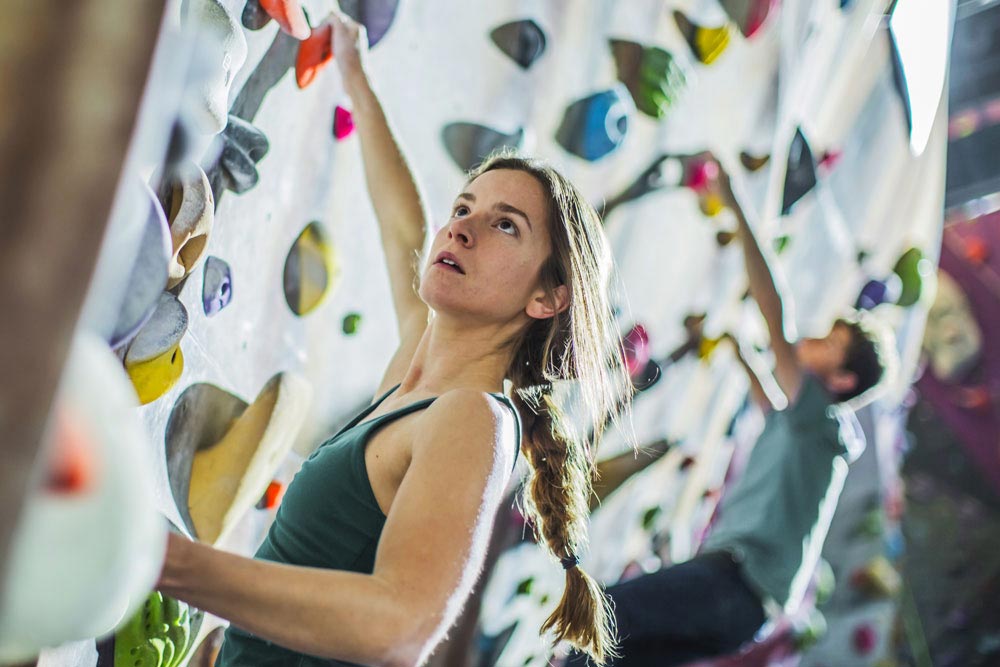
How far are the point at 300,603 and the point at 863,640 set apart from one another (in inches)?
94.4

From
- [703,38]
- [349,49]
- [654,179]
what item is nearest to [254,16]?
[349,49]

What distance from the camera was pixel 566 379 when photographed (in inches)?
42.3

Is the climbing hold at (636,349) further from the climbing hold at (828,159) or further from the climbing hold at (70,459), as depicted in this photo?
the climbing hold at (70,459)

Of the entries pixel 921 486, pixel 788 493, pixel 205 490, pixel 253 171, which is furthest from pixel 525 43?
pixel 921 486

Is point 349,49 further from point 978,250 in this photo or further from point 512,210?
point 978,250

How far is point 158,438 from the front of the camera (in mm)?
1040

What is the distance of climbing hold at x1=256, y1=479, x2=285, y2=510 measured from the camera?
1.23 meters

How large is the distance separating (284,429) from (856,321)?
4.04 feet

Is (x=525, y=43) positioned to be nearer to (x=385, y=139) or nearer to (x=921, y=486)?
(x=385, y=139)

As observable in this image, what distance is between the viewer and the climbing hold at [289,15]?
1109 millimetres

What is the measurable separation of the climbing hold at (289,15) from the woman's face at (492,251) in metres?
0.28

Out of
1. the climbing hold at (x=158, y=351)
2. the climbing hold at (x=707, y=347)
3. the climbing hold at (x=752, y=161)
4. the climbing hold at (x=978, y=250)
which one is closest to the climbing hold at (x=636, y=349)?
the climbing hold at (x=707, y=347)

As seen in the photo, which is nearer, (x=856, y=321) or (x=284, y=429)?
(x=284, y=429)

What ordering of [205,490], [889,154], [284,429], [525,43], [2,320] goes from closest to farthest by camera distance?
1. [2,320]
2. [205,490]
3. [284,429]
4. [525,43]
5. [889,154]
